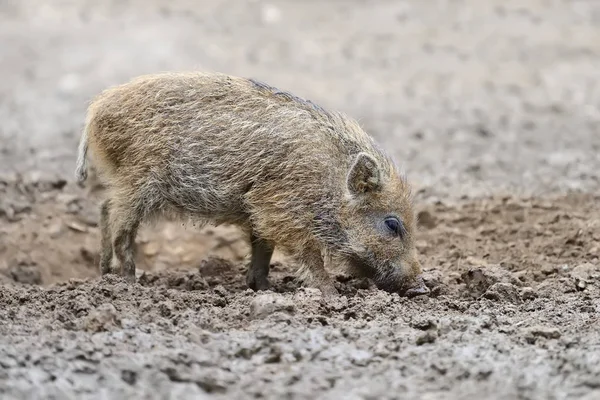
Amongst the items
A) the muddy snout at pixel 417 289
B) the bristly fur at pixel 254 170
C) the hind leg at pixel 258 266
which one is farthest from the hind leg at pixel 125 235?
the muddy snout at pixel 417 289

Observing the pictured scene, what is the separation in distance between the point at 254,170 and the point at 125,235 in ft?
3.58

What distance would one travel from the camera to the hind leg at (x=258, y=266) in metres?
7.54

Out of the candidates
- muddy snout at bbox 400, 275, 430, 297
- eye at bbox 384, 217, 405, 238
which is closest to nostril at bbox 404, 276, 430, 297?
muddy snout at bbox 400, 275, 430, 297

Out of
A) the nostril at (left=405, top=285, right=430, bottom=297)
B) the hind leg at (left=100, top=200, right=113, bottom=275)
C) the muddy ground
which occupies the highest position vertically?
the muddy ground

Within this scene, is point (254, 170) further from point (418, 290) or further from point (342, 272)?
point (418, 290)

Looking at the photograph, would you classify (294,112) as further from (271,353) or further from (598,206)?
(598,206)

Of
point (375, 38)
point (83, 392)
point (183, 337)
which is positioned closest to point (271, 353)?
point (183, 337)

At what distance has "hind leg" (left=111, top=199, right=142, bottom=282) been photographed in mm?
7320

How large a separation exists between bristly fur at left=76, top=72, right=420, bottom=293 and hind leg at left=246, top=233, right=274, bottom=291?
0.58ft

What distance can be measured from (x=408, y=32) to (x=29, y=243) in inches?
368

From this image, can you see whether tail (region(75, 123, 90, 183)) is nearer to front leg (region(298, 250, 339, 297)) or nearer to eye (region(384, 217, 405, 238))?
front leg (region(298, 250, 339, 297))

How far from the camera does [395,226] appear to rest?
7.08 m

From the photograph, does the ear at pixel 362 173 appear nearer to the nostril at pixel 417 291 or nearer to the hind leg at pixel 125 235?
the nostril at pixel 417 291

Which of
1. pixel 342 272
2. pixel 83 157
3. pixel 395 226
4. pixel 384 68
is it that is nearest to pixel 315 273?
pixel 342 272
